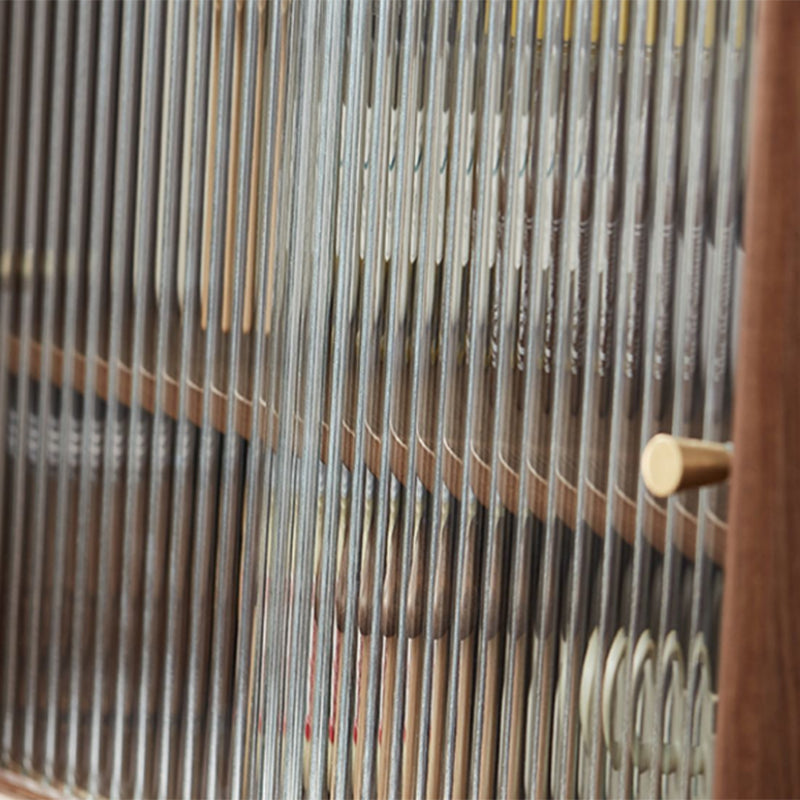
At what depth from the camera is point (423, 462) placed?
893 mm

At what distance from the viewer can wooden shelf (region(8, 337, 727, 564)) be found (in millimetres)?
772

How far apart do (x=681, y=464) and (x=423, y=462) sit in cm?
24

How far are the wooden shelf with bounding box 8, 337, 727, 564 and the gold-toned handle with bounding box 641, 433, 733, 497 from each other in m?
0.05

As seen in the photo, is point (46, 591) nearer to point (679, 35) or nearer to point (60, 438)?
point (60, 438)

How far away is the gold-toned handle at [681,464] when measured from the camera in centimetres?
70

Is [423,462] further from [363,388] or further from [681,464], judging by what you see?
[681,464]

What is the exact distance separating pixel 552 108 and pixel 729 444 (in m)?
0.26

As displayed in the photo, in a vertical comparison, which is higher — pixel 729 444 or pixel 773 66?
pixel 773 66

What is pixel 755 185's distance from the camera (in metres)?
0.70

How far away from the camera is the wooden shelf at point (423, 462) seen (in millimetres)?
772

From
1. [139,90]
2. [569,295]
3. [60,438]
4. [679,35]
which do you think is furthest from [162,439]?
[679,35]

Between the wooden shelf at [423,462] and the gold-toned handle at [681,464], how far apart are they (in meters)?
0.05

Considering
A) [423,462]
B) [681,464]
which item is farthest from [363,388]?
[681,464]

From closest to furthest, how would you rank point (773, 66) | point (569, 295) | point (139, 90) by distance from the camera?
point (773, 66), point (569, 295), point (139, 90)
